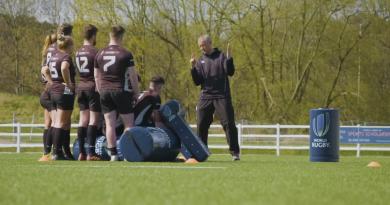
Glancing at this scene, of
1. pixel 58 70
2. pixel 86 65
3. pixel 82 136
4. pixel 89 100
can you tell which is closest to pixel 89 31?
pixel 86 65

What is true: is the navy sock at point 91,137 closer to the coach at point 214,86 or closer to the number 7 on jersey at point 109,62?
the number 7 on jersey at point 109,62

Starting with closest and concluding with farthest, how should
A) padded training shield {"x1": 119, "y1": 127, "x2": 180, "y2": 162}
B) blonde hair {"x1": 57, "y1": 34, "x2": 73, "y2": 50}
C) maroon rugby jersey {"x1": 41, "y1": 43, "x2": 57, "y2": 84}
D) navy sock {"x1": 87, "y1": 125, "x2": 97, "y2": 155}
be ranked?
padded training shield {"x1": 119, "y1": 127, "x2": 180, "y2": 162} < navy sock {"x1": 87, "y1": 125, "x2": 97, "y2": 155} < blonde hair {"x1": 57, "y1": 34, "x2": 73, "y2": 50} < maroon rugby jersey {"x1": 41, "y1": 43, "x2": 57, "y2": 84}

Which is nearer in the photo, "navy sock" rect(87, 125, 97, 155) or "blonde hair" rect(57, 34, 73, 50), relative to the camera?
"navy sock" rect(87, 125, 97, 155)

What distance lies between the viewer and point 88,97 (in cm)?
1249

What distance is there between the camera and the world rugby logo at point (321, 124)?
13555 mm

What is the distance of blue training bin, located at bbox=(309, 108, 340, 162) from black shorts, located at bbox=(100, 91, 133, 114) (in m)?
3.43

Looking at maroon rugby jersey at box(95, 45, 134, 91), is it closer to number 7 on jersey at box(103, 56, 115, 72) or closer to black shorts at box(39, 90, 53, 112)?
number 7 on jersey at box(103, 56, 115, 72)

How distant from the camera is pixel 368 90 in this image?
36.6m

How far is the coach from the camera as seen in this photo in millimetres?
12766

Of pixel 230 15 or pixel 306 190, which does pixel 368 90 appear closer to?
pixel 230 15

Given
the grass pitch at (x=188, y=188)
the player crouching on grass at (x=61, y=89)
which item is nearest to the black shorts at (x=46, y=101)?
the player crouching on grass at (x=61, y=89)

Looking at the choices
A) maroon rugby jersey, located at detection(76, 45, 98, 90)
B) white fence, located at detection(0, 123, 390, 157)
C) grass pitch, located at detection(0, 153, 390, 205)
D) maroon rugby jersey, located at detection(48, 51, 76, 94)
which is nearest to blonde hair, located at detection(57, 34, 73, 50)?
maroon rugby jersey, located at detection(48, 51, 76, 94)

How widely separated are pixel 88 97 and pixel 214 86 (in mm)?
1938

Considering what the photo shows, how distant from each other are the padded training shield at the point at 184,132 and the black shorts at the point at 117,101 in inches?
21.5
